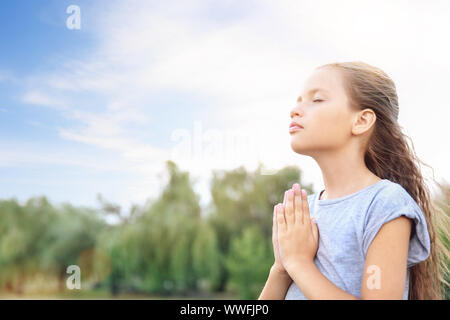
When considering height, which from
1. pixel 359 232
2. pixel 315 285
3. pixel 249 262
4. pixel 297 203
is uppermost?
pixel 249 262

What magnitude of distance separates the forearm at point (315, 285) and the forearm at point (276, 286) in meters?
0.18

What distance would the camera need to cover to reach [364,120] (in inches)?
61.7

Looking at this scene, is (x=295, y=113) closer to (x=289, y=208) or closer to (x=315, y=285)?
(x=289, y=208)

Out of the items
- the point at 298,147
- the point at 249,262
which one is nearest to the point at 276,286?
the point at 298,147

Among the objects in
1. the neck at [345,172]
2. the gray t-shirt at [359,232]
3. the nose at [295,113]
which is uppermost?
the nose at [295,113]

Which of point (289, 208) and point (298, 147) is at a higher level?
point (298, 147)

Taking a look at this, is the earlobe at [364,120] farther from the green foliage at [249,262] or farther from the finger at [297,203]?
the green foliage at [249,262]

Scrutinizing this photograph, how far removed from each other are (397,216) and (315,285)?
0.30m

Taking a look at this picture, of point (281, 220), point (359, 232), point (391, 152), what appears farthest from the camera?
point (391, 152)

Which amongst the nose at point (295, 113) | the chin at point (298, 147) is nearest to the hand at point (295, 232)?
the chin at point (298, 147)

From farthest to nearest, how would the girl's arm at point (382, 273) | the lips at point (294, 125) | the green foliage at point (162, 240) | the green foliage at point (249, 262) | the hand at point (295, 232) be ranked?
the green foliage at point (249, 262), the green foliage at point (162, 240), the lips at point (294, 125), the hand at point (295, 232), the girl's arm at point (382, 273)

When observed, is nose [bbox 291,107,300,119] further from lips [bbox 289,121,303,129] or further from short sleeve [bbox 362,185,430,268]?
short sleeve [bbox 362,185,430,268]

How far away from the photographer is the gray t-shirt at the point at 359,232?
135cm
